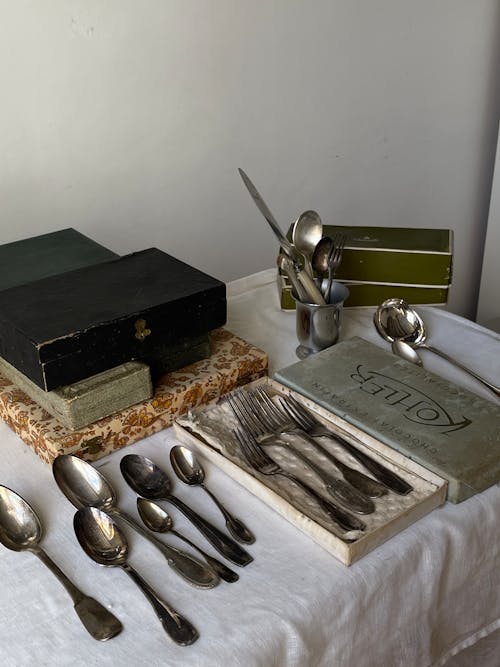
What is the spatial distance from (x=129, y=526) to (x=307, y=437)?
0.19 meters

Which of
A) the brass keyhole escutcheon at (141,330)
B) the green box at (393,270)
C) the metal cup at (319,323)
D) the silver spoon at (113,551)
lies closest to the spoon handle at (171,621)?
the silver spoon at (113,551)

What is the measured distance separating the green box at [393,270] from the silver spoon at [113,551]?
18.2 inches

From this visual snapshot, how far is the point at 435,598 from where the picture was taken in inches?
25.3

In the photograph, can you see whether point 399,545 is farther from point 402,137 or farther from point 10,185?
point 402,137

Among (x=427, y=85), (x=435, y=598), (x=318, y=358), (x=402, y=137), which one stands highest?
(x=427, y=85)

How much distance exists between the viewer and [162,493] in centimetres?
67

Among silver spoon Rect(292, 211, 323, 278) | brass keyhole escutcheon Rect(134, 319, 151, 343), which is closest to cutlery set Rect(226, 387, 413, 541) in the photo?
brass keyhole escutcheon Rect(134, 319, 151, 343)

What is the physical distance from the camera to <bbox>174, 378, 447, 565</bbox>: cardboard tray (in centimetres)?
59

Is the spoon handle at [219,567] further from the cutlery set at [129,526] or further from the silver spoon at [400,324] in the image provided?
the silver spoon at [400,324]

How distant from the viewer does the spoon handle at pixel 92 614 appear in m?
0.53

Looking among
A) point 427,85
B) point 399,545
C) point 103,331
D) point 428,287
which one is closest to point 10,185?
point 103,331

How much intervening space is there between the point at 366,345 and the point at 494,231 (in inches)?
42.3

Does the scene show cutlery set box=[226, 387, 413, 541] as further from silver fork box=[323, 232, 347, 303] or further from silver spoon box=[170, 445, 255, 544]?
silver fork box=[323, 232, 347, 303]

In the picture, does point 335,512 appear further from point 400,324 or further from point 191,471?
point 400,324
